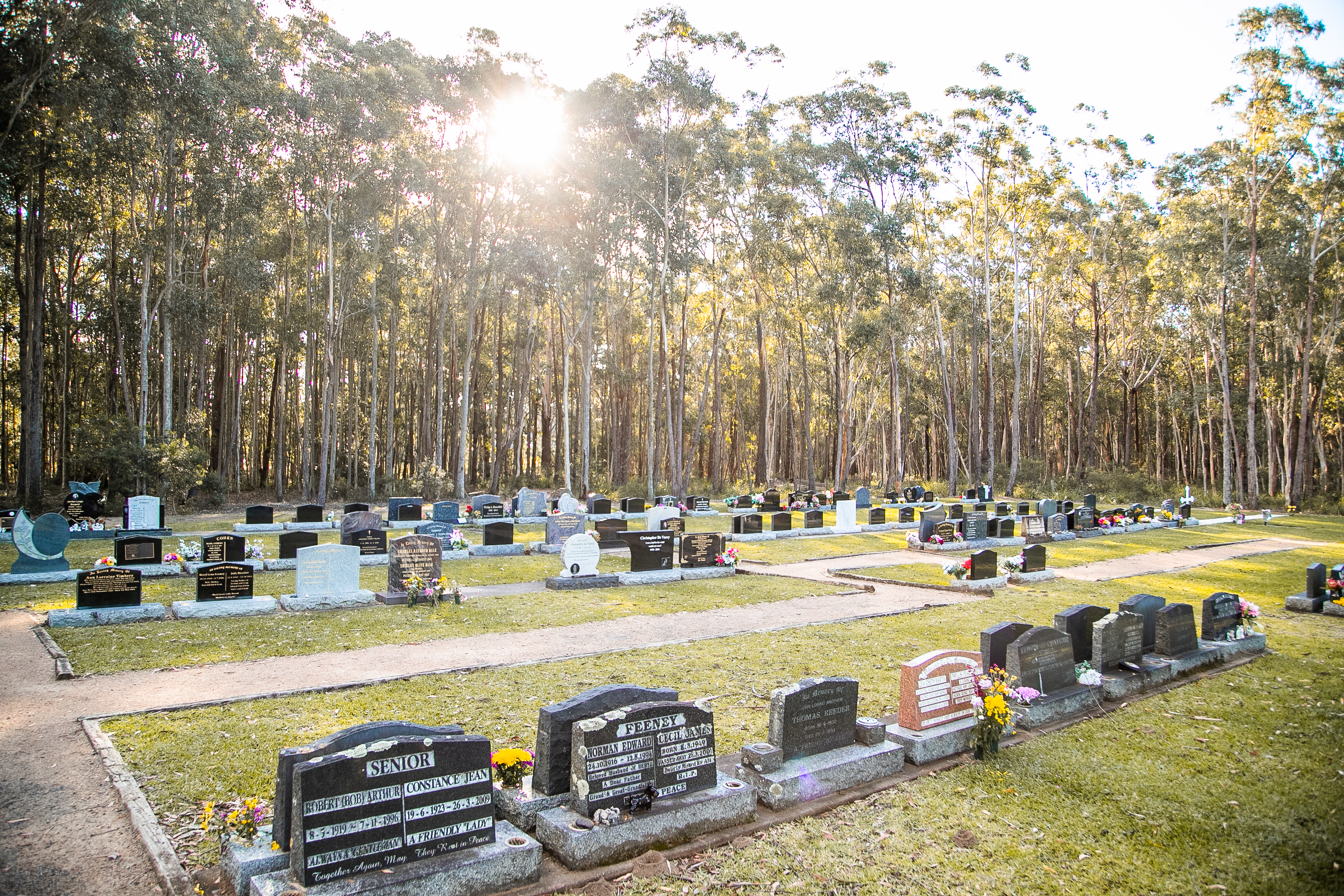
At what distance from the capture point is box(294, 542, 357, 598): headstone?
1141 cm

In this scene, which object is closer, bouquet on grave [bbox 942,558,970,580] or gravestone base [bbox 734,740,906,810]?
gravestone base [bbox 734,740,906,810]

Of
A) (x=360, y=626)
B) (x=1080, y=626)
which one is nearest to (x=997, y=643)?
(x=1080, y=626)

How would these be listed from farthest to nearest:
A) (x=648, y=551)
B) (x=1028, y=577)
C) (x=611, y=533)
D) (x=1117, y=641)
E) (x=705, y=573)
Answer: (x=611, y=533), (x=705, y=573), (x=648, y=551), (x=1028, y=577), (x=1117, y=641)

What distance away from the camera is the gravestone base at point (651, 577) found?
560 inches

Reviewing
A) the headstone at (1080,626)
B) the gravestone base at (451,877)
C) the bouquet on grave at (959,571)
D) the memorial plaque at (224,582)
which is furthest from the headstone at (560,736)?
the bouquet on grave at (959,571)

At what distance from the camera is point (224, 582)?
10.9 metres

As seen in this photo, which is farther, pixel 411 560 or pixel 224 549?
pixel 224 549

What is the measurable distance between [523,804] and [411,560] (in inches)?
327

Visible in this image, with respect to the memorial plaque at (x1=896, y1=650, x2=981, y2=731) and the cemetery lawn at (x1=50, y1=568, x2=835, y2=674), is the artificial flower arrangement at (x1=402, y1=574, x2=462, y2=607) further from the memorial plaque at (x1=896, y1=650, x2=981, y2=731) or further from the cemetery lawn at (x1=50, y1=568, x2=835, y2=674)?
the memorial plaque at (x1=896, y1=650, x2=981, y2=731)

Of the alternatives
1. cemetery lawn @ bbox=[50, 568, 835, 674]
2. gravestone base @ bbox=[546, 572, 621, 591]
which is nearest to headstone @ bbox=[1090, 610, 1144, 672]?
cemetery lawn @ bbox=[50, 568, 835, 674]

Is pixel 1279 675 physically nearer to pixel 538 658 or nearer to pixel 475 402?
pixel 538 658

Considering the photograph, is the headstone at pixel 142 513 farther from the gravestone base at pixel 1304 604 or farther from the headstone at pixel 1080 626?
the gravestone base at pixel 1304 604

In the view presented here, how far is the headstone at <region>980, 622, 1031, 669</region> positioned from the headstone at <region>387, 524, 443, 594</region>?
28.2ft

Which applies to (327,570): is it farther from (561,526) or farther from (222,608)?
(561,526)
